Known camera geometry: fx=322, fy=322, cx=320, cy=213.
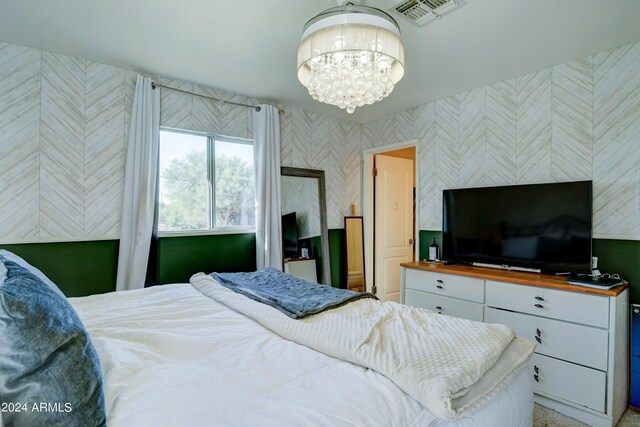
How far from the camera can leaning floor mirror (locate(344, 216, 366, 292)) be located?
426 cm

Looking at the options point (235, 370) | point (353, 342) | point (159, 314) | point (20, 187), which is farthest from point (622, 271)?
point (20, 187)

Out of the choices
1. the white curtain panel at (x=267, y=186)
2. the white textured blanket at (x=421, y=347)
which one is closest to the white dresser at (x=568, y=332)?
the white textured blanket at (x=421, y=347)

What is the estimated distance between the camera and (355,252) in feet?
14.2

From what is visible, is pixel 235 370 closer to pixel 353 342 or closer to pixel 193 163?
pixel 353 342

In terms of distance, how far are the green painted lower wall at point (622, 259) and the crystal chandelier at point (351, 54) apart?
2118 millimetres

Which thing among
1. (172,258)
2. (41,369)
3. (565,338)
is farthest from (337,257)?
(41,369)

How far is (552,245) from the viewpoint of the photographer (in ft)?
8.40

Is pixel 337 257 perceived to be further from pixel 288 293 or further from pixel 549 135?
pixel 549 135

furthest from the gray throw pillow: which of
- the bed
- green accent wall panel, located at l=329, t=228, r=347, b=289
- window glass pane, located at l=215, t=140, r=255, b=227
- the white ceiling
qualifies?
green accent wall panel, located at l=329, t=228, r=347, b=289

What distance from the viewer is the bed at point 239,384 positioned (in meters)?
0.87

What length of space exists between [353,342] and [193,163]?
8.49 feet

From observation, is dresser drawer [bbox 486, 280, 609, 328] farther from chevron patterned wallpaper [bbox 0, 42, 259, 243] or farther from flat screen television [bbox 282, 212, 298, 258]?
chevron patterned wallpaper [bbox 0, 42, 259, 243]

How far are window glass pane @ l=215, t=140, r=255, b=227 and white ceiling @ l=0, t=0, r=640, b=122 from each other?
0.73 metres

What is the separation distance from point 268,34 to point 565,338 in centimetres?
292
